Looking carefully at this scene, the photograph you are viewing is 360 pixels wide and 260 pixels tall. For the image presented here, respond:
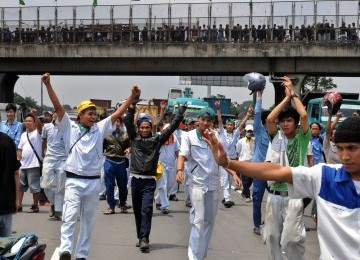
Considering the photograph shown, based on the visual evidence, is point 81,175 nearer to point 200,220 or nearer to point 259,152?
point 200,220

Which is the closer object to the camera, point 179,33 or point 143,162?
point 143,162

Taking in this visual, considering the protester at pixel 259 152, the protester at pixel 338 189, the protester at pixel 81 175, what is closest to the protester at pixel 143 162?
the protester at pixel 259 152

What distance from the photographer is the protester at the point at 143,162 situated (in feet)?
29.1

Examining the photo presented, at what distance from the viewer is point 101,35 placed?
3881cm

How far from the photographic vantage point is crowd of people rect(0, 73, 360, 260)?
354 centimetres

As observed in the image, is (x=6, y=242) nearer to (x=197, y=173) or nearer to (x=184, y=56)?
(x=197, y=173)

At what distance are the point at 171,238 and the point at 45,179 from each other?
2.95 m

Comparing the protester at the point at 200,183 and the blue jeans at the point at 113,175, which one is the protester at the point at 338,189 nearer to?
the protester at the point at 200,183

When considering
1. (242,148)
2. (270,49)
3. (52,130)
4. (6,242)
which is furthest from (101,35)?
(6,242)

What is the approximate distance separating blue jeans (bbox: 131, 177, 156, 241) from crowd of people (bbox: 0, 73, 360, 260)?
0.6 inches

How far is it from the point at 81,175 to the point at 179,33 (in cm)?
3094

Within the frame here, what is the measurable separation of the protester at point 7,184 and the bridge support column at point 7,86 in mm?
37459

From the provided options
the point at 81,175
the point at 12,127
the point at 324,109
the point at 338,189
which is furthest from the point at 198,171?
the point at 324,109

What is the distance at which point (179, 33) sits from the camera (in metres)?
37.6
